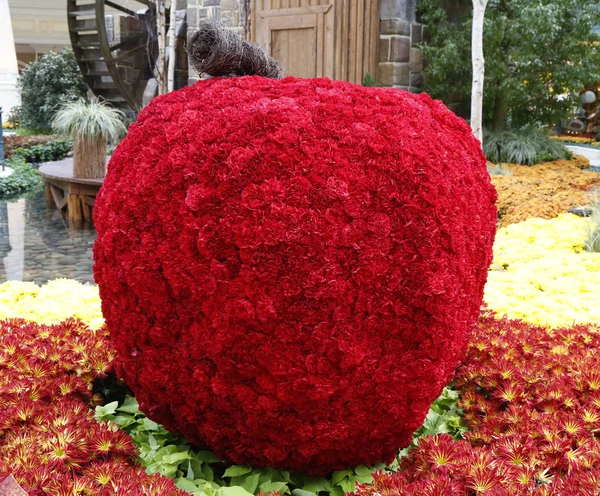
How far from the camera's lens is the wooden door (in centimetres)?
1033

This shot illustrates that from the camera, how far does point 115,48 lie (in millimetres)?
18438

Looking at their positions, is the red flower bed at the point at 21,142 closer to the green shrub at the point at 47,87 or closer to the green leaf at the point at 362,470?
the green shrub at the point at 47,87

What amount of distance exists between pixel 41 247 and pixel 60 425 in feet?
16.8

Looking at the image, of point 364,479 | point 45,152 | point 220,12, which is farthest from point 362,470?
point 45,152

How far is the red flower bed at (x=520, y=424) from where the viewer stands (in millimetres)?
1807

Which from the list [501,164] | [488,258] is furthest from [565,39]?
[488,258]

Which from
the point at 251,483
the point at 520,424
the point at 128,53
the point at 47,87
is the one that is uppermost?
the point at 128,53

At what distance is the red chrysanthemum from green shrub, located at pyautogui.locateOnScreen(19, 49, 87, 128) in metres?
18.1

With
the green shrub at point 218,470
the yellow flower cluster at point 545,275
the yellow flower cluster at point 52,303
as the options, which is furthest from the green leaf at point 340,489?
the yellow flower cluster at point 545,275

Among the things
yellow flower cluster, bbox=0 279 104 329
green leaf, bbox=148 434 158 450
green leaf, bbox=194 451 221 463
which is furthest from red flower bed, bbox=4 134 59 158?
green leaf, bbox=194 451 221 463

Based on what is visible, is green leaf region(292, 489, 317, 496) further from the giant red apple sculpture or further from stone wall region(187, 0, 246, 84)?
stone wall region(187, 0, 246, 84)

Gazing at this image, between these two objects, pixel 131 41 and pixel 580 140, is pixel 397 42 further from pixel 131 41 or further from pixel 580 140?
pixel 131 41

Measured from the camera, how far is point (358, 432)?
2.04 meters

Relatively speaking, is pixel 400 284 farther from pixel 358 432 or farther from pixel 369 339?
pixel 358 432
